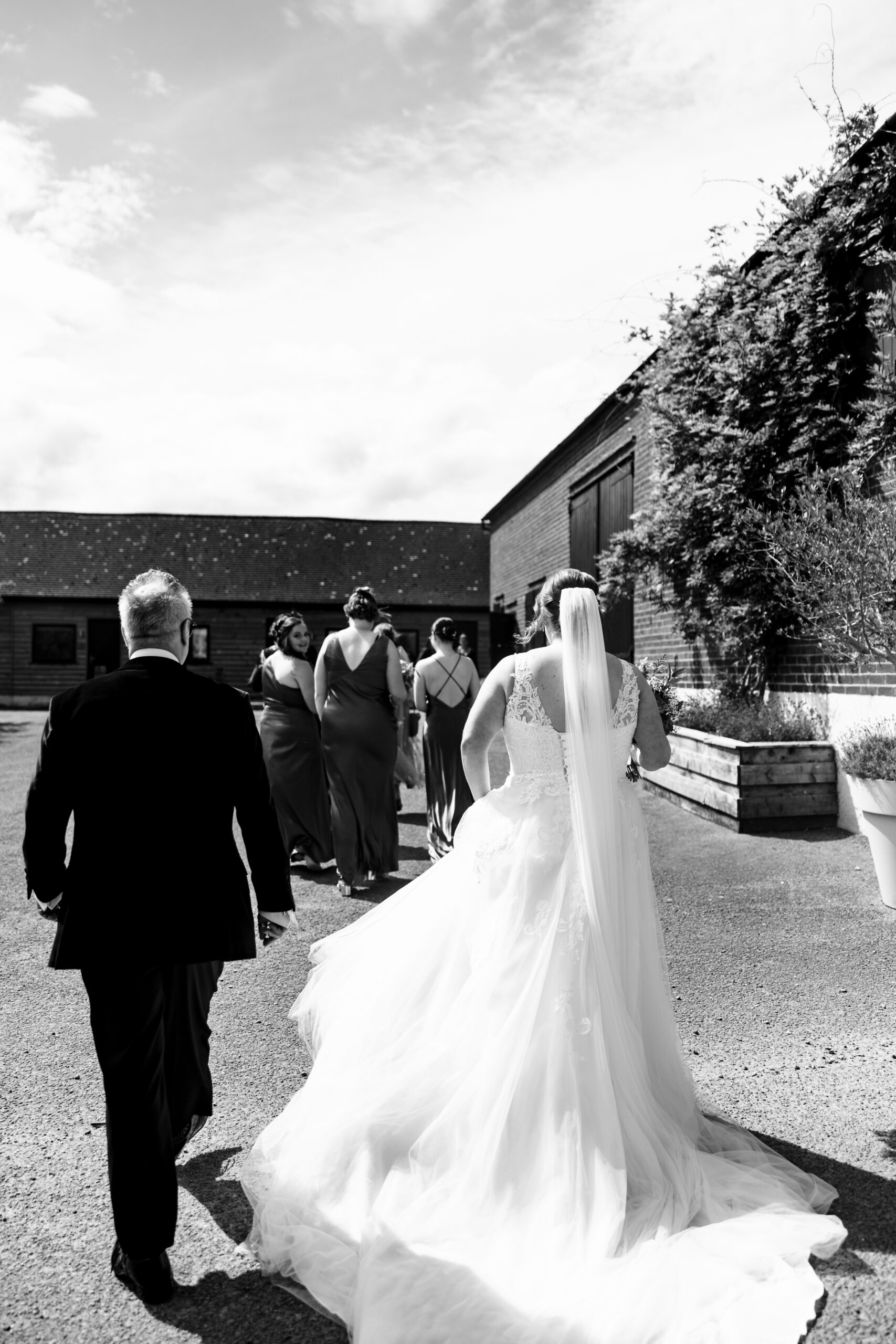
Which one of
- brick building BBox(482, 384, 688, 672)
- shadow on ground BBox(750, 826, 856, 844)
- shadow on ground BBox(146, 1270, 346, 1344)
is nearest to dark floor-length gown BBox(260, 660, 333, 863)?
shadow on ground BBox(750, 826, 856, 844)

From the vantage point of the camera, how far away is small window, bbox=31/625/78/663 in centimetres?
3197

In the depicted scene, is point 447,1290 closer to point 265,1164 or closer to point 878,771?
point 265,1164

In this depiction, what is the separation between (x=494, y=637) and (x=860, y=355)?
20099 millimetres

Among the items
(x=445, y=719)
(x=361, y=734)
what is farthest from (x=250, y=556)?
(x=361, y=734)

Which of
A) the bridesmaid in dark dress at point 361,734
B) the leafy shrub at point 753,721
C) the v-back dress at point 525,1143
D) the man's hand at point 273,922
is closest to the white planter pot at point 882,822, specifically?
the leafy shrub at point 753,721

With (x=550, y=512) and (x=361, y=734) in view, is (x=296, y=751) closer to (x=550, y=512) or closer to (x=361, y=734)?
(x=361, y=734)

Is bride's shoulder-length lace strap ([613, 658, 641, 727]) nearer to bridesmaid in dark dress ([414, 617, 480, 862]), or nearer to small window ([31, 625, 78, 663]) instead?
bridesmaid in dark dress ([414, 617, 480, 862])

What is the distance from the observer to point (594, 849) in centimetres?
332

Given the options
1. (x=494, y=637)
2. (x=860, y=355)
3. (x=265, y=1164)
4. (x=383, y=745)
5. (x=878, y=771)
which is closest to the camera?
(x=265, y=1164)

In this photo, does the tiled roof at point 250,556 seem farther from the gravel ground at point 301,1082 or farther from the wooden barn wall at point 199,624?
the gravel ground at point 301,1082

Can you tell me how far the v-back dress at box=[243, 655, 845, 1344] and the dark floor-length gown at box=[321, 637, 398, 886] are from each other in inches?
134

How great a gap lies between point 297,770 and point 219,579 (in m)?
26.1

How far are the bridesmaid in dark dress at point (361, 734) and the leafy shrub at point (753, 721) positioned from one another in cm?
269

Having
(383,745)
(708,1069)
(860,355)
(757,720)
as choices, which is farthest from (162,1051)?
(860,355)
